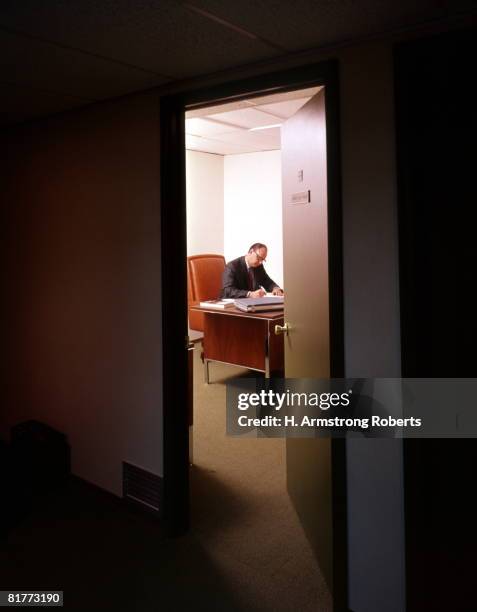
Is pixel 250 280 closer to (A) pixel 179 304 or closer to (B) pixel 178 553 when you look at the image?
(A) pixel 179 304

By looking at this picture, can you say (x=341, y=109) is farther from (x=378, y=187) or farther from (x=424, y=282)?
(x=424, y=282)

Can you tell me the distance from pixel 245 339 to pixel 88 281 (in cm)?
179

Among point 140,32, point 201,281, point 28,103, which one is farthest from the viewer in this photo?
point 201,281

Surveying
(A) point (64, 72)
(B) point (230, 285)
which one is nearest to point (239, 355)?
(B) point (230, 285)

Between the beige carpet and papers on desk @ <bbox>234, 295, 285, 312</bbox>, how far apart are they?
94 centimetres

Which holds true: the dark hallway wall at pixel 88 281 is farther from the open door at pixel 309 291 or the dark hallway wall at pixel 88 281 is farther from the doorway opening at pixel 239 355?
the open door at pixel 309 291

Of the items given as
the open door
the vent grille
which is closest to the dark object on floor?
the vent grille

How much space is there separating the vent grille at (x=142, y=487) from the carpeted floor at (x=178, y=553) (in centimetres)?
7

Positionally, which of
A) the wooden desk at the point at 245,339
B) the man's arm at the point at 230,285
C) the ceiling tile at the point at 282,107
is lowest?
the wooden desk at the point at 245,339

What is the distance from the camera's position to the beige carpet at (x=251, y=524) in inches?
79.2

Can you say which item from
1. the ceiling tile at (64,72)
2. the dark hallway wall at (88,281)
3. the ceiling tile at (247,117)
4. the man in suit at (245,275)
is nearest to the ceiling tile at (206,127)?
the ceiling tile at (247,117)

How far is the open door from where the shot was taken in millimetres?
1985

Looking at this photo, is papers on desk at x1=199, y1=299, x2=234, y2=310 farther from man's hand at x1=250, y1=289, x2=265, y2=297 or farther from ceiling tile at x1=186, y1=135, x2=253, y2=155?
ceiling tile at x1=186, y1=135, x2=253, y2=155

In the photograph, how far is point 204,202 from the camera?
6.52 meters
